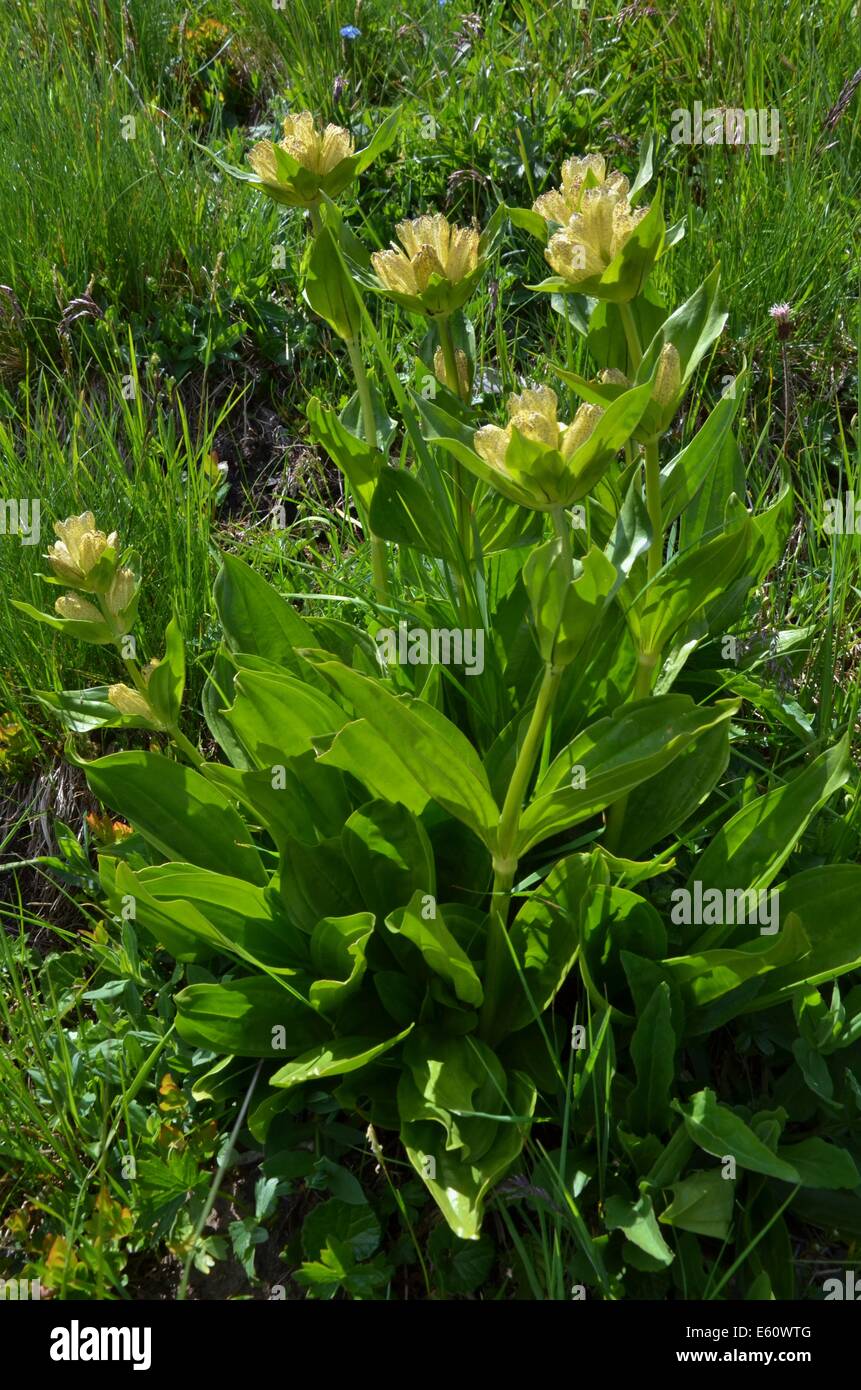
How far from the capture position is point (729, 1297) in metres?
1.80

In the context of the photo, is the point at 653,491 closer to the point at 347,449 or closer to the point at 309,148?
the point at 347,449

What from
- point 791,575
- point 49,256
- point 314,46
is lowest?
point 791,575

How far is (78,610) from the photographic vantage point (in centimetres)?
188

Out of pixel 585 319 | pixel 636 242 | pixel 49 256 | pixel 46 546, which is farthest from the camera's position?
pixel 49 256

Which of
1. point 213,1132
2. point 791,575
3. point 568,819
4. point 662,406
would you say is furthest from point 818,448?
point 213,1132

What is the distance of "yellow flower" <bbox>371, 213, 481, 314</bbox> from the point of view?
1794 mm

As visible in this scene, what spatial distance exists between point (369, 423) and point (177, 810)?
31.5 inches

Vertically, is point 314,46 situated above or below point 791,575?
above

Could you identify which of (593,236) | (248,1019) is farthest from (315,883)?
(593,236)

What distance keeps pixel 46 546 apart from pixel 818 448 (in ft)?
6.63

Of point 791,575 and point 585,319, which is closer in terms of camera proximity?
point 585,319

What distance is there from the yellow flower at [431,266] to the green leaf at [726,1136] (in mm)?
1317

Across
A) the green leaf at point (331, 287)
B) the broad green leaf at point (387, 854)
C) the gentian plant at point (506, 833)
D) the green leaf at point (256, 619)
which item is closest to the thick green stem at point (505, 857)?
the gentian plant at point (506, 833)

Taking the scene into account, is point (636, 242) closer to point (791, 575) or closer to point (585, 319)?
point (585, 319)
